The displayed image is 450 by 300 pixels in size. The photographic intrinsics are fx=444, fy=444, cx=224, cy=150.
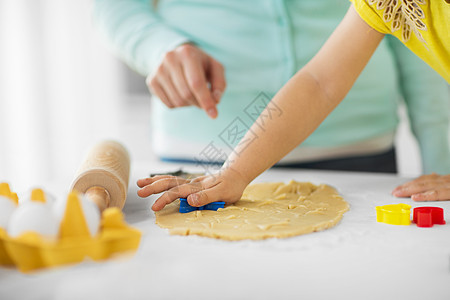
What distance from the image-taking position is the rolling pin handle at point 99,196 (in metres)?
0.53

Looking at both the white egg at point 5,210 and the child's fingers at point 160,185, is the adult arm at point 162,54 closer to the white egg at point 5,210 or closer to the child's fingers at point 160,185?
the child's fingers at point 160,185

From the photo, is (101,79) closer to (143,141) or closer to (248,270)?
(143,141)

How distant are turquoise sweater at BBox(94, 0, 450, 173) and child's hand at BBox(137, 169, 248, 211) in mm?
311

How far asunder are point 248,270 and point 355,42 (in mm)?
448

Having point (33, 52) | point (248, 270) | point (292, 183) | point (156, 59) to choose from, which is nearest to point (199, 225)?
point (248, 270)

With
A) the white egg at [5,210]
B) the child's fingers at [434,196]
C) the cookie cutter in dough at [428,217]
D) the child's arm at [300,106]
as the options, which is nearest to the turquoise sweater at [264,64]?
the child's arm at [300,106]

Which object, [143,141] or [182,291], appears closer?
[182,291]

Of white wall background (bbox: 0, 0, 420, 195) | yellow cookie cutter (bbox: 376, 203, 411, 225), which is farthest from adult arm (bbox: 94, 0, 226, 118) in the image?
white wall background (bbox: 0, 0, 420, 195)

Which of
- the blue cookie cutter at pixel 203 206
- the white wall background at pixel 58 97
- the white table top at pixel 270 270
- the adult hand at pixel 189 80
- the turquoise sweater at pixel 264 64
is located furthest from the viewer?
the white wall background at pixel 58 97

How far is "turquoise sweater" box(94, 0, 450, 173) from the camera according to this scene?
3.18 ft

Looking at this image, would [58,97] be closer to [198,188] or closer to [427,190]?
[198,188]

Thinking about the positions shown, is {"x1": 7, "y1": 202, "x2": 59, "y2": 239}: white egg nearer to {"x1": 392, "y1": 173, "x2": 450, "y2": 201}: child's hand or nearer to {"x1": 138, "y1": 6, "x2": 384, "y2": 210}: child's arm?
{"x1": 138, "y1": 6, "x2": 384, "y2": 210}: child's arm

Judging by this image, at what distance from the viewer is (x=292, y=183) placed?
76 cm

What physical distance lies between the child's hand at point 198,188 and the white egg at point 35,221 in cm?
23
